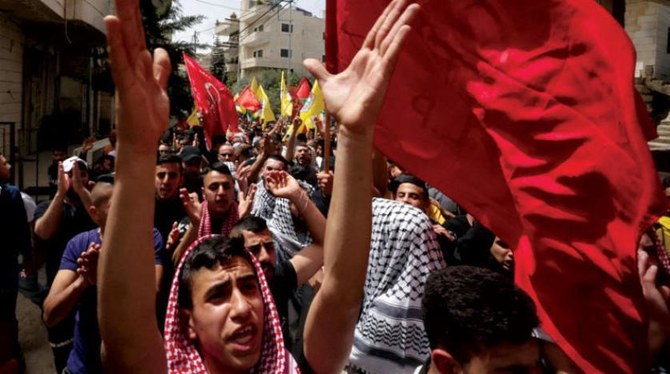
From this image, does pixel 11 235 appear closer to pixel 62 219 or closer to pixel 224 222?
pixel 62 219

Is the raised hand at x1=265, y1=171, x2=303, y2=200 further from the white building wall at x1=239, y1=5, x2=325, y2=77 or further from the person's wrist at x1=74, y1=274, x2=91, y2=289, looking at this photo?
the white building wall at x1=239, y1=5, x2=325, y2=77

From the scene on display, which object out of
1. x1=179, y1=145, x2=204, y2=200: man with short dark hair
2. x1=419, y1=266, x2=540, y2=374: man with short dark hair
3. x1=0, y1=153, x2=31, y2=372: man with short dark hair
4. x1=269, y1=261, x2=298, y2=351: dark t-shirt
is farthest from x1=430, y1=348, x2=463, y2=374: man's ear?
x1=179, y1=145, x2=204, y2=200: man with short dark hair

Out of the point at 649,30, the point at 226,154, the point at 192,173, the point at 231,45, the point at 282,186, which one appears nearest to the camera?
the point at 282,186

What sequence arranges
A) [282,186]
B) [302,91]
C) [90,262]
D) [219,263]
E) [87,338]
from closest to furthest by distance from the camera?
[219,263] < [90,262] < [87,338] < [282,186] < [302,91]

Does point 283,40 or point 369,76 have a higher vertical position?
point 283,40

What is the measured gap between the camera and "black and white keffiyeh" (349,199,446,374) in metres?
2.71

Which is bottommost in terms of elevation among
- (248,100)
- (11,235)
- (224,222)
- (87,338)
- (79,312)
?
(87,338)

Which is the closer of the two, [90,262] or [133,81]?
[133,81]

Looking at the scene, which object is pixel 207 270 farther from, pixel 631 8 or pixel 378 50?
pixel 631 8

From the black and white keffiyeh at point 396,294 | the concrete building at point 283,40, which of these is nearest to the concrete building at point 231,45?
the concrete building at point 283,40

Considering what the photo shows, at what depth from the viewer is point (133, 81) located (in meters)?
1.37

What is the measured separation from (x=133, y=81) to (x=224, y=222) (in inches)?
96.2

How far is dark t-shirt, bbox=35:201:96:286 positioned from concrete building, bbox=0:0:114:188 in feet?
19.5

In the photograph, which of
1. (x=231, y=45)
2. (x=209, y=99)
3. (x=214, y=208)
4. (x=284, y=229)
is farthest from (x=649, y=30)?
(x=231, y=45)
